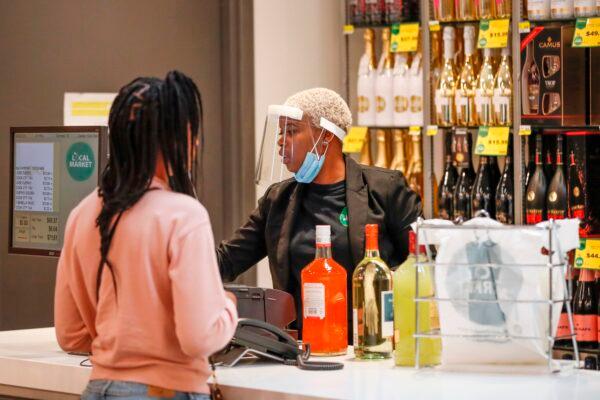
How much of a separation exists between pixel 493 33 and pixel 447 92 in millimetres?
356

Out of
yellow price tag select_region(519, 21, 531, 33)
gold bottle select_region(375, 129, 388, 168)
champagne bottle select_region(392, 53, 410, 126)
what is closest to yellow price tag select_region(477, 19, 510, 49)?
yellow price tag select_region(519, 21, 531, 33)

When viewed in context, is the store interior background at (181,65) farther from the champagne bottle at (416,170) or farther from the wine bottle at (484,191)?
the wine bottle at (484,191)

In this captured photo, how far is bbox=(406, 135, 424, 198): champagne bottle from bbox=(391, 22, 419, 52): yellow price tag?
444 millimetres

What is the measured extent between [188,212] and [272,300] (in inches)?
34.3

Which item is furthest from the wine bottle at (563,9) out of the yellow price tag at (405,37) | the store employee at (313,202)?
the store employee at (313,202)

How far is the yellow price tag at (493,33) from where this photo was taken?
4.77 m

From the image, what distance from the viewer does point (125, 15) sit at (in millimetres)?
4855

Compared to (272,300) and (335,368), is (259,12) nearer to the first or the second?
(272,300)

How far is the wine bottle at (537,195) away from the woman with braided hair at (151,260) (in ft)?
9.33

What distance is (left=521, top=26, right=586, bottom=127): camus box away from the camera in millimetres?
4594

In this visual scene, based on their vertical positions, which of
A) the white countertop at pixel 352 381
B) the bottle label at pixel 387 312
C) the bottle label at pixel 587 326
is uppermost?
the bottle label at pixel 387 312

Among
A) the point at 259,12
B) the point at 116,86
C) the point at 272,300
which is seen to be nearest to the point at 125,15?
the point at 116,86

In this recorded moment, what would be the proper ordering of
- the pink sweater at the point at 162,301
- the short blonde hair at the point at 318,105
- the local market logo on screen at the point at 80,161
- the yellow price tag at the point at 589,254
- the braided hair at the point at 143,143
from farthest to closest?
the yellow price tag at the point at 589,254 → the short blonde hair at the point at 318,105 → the local market logo on screen at the point at 80,161 → the braided hair at the point at 143,143 → the pink sweater at the point at 162,301

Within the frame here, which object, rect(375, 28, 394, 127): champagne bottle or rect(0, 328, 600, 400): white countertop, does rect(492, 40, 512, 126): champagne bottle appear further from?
rect(0, 328, 600, 400): white countertop
